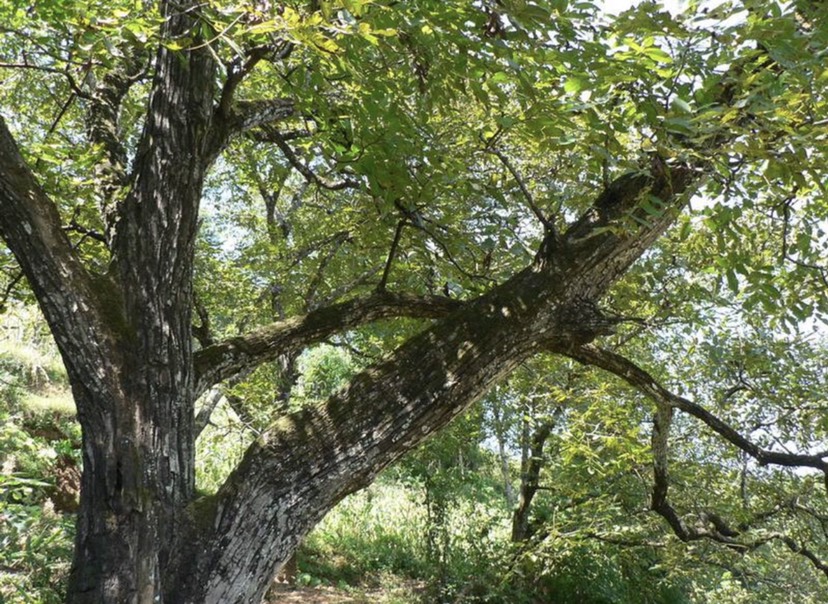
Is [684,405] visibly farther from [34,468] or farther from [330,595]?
[34,468]

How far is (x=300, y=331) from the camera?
247 centimetres

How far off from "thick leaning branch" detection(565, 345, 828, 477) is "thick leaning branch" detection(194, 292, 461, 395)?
0.62 m

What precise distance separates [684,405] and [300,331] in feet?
5.23

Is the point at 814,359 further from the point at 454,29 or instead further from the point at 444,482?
the point at 454,29

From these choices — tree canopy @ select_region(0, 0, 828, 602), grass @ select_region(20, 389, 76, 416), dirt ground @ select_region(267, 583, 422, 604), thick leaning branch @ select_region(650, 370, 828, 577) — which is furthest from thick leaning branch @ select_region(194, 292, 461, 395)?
grass @ select_region(20, 389, 76, 416)

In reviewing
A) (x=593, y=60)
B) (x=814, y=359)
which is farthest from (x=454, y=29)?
(x=814, y=359)

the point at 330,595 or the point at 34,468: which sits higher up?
the point at 34,468

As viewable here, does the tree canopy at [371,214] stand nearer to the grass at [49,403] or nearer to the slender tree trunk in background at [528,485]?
the slender tree trunk in background at [528,485]

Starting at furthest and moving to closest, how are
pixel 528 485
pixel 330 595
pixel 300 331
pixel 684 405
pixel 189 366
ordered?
pixel 528 485
pixel 330 595
pixel 300 331
pixel 684 405
pixel 189 366

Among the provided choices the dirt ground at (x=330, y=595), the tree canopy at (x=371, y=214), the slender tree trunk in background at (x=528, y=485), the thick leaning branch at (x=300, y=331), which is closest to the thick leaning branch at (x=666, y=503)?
the tree canopy at (x=371, y=214)

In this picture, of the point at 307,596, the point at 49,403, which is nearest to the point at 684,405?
the point at 307,596

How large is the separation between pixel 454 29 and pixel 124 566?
176 centimetres

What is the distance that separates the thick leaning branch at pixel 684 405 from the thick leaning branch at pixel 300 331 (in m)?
0.62

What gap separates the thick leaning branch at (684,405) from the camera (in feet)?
7.69
